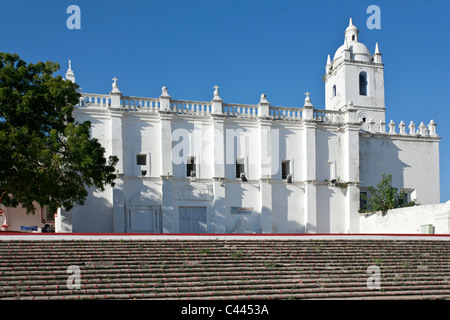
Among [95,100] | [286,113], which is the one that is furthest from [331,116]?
[95,100]

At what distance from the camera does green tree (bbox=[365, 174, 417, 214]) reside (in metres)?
30.7

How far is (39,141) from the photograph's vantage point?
Result: 69.3ft

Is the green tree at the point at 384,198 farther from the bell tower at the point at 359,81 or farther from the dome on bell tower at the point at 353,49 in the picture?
the dome on bell tower at the point at 353,49

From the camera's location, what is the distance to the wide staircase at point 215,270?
14422 mm

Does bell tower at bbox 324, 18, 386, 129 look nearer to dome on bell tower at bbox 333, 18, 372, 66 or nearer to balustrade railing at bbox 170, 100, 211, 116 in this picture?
dome on bell tower at bbox 333, 18, 372, 66

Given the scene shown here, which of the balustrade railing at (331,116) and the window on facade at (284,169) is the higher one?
the balustrade railing at (331,116)

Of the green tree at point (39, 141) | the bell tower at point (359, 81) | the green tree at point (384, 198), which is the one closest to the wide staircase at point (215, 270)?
the green tree at point (39, 141)

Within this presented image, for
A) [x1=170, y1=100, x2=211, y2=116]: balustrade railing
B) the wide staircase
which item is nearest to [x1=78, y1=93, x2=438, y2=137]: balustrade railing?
[x1=170, y1=100, x2=211, y2=116]: balustrade railing

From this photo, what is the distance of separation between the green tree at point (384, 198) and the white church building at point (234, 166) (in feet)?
3.40

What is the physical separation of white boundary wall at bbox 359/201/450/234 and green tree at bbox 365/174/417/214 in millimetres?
616

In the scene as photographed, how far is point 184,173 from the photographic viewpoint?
97.1ft

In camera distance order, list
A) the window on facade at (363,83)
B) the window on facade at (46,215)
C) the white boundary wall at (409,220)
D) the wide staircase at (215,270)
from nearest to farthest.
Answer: the wide staircase at (215,270) < the white boundary wall at (409,220) < the window on facade at (46,215) < the window on facade at (363,83)
